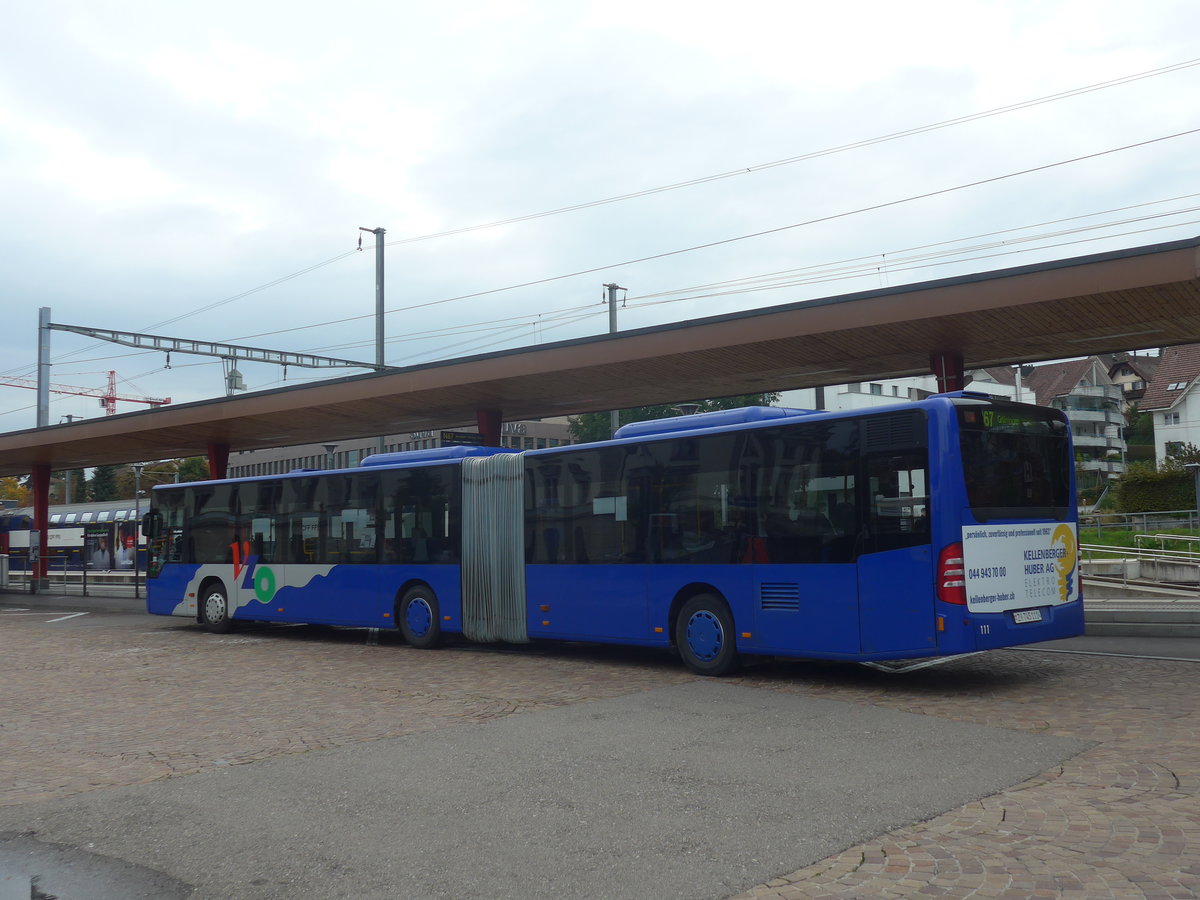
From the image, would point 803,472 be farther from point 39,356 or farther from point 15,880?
point 39,356

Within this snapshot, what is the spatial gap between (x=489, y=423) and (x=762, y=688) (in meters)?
14.8

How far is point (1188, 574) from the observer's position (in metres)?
25.8

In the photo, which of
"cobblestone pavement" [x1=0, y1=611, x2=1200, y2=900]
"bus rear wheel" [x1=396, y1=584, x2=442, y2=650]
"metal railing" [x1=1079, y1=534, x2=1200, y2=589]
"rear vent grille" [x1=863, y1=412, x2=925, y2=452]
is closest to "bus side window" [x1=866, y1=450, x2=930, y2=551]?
"rear vent grille" [x1=863, y1=412, x2=925, y2=452]

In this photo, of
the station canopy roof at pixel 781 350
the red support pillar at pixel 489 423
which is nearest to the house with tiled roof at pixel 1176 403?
the station canopy roof at pixel 781 350

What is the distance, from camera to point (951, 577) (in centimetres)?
1042

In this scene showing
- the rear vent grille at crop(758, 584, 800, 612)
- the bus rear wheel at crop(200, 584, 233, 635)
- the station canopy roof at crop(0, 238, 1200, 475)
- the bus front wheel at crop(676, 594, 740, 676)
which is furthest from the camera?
the bus rear wheel at crop(200, 584, 233, 635)

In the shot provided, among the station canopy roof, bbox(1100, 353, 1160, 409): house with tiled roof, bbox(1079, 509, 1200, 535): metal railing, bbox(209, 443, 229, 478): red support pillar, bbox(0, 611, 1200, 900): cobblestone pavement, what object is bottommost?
bbox(0, 611, 1200, 900): cobblestone pavement

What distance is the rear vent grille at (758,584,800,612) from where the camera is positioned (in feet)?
38.4

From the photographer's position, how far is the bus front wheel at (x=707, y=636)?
1236 centimetres

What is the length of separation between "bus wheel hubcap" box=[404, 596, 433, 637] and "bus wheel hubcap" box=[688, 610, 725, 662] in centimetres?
517

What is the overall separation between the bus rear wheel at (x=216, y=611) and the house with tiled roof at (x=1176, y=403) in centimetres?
6614

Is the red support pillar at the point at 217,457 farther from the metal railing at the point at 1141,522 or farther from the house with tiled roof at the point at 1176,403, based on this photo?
the house with tiled roof at the point at 1176,403

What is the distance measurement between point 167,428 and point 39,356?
1173 cm

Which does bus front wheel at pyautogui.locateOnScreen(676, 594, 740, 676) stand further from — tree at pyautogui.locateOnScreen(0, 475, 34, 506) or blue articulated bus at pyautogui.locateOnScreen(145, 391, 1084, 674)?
tree at pyautogui.locateOnScreen(0, 475, 34, 506)
